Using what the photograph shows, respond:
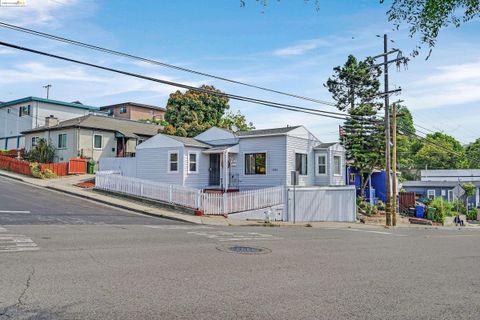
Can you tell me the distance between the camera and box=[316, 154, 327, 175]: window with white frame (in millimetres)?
30359

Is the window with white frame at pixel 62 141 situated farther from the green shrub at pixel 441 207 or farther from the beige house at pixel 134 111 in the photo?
the green shrub at pixel 441 207

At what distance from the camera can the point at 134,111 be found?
69312mm

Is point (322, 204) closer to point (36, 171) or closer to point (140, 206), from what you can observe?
point (140, 206)

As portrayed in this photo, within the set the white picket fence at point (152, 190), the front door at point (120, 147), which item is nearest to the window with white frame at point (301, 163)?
the white picket fence at point (152, 190)

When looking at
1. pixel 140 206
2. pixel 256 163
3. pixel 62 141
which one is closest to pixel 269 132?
pixel 256 163

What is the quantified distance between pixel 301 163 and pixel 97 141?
1990 centimetres

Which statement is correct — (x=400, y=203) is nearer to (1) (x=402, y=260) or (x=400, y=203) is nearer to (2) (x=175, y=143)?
(2) (x=175, y=143)

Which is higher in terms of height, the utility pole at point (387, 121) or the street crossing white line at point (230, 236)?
the utility pole at point (387, 121)

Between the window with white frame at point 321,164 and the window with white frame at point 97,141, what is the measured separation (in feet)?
Answer: 66.6

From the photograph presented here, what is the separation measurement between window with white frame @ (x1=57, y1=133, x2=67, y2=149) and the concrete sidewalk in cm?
587

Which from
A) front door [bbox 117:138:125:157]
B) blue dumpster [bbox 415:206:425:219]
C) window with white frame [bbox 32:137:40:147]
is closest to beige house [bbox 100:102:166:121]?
window with white frame [bbox 32:137:40:147]

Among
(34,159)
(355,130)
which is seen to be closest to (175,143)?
(355,130)

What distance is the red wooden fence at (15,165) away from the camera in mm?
34719

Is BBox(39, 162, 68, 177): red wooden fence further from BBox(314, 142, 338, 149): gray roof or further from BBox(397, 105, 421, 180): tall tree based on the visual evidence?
BBox(397, 105, 421, 180): tall tree
